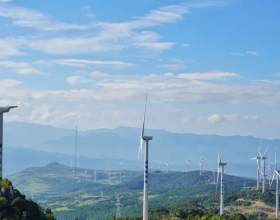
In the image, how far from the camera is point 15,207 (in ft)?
215

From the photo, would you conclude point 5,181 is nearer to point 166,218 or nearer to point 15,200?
point 15,200

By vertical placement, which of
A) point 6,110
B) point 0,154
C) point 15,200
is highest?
point 6,110

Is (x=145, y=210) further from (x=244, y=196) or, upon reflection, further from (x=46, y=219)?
(x=244, y=196)

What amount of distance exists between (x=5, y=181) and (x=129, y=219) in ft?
140

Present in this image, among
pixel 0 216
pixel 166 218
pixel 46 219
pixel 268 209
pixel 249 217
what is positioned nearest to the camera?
pixel 0 216

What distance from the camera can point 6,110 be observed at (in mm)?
74750

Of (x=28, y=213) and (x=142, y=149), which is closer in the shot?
(x=28, y=213)

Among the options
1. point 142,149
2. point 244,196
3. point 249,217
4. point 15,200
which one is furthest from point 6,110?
point 244,196

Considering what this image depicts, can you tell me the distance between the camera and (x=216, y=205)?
18325cm

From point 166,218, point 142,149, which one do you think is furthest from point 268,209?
point 142,149

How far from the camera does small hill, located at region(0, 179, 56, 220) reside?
211 ft

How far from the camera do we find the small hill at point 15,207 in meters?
64.2

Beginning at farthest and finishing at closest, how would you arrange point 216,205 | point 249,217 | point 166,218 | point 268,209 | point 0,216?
point 216,205 → point 268,209 → point 249,217 → point 166,218 → point 0,216

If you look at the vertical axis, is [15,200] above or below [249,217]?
above
